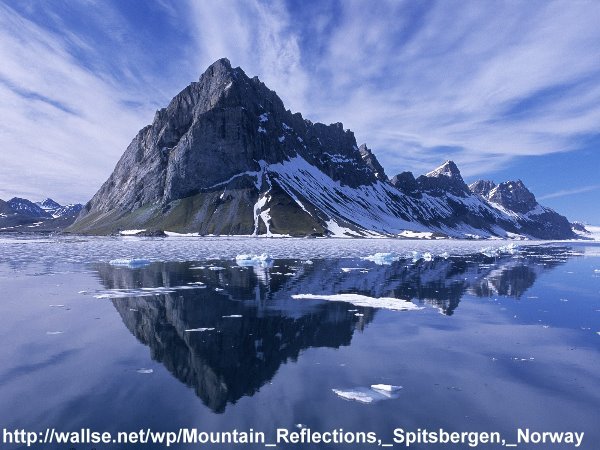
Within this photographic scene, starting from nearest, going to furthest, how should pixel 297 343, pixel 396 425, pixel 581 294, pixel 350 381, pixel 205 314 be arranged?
1. pixel 396 425
2. pixel 350 381
3. pixel 297 343
4. pixel 205 314
5. pixel 581 294

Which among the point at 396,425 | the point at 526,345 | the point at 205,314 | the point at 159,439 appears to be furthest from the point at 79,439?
the point at 526,345

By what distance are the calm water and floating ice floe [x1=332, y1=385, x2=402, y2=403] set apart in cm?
6

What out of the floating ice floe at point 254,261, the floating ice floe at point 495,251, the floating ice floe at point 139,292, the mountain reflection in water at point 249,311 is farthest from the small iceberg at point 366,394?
the floating ice floe at point 495,251

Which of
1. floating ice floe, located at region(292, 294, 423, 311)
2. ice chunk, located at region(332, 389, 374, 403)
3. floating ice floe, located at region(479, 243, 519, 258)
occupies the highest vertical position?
floating ice floe, located at region(479, 243, 519, 258)

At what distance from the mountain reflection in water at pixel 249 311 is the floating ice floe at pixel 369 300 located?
3.77 feet

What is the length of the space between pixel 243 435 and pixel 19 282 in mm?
31720

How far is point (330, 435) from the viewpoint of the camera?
995 cm

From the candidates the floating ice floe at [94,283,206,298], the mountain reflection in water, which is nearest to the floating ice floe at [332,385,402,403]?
the mountain reflection in water

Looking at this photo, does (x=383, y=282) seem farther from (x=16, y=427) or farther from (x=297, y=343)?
(x=16, y=427)

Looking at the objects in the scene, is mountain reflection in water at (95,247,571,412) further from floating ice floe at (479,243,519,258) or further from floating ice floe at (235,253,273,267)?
floating ice floe at (479,243,519,258)

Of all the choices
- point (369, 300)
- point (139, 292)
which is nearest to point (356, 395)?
point (369, 300)

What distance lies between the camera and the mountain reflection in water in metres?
14.5

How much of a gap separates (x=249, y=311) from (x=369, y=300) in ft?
28.4

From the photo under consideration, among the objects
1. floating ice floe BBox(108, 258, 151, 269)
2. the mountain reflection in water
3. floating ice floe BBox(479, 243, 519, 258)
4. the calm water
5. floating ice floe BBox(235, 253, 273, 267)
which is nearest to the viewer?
the calm water
